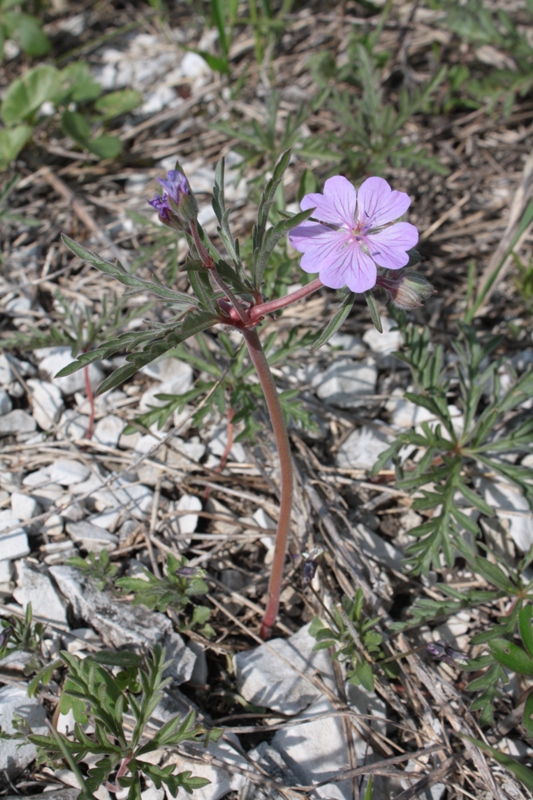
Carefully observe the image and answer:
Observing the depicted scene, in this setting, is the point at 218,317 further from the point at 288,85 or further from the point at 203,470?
the point at 288,85

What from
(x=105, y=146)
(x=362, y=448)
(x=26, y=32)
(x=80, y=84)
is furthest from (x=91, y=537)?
(x=26, y=32)

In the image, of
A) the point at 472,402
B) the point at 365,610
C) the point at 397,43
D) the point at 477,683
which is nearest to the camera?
the point at 477,683

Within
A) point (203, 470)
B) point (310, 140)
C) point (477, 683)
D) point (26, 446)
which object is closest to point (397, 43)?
point (310, 140)

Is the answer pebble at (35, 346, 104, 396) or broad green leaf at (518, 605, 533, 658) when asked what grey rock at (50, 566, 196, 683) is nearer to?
pebble at (35, 346, 104, 396)

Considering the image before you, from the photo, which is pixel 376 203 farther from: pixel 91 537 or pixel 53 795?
pixel 53 795

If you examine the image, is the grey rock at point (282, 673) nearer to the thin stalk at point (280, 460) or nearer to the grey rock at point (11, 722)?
the thin stalk at point (280, 460)
